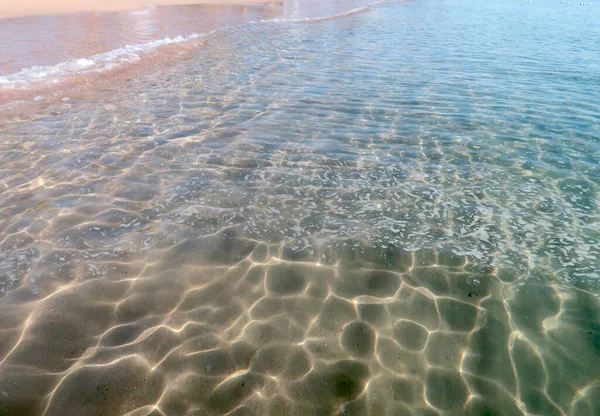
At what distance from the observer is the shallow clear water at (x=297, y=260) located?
10.4 feet

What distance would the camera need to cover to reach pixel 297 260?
441 cm

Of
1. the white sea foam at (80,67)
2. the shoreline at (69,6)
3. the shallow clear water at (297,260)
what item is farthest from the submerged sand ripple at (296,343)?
the shoreline at (69,6)

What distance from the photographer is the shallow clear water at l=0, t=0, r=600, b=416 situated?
3.16 meters

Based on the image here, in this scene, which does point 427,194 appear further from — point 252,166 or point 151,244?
point 151,244

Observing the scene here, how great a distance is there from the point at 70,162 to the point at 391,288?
5528 millimetres

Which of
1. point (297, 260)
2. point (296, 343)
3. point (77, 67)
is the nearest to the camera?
point (296, 343)

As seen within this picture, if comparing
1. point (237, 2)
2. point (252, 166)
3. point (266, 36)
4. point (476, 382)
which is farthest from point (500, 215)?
point (237, 2)

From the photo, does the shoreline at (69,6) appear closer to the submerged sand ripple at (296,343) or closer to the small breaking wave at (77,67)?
the small breaking wave at (77,67)

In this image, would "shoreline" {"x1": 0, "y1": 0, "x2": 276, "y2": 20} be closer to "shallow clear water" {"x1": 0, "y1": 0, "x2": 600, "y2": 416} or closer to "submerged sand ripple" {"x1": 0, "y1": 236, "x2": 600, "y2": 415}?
"shallow clear water" {"x1": 0, "y1": 0, "x2": 600, "y2": 416}

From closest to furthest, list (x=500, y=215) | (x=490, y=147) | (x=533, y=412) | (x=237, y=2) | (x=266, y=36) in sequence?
(x=533, y=412), (x=500, y=215), (x=490, y=147), (x=266, y=36), (x=237, y=2)

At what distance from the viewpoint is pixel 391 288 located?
4098 mm

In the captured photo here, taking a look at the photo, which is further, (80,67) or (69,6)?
(69,6)

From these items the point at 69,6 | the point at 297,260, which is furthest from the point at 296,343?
the point at 69,6

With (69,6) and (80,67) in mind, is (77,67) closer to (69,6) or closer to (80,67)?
(80,67)
